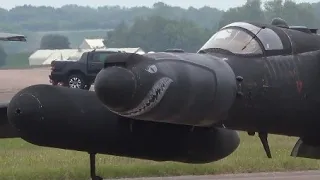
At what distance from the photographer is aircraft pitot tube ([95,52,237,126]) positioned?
25.9 ft

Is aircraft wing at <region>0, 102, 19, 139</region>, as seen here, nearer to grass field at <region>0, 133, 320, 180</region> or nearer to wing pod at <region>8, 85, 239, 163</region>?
wing pod at <region>8, 85, 239, 163</region>

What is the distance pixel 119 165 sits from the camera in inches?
628

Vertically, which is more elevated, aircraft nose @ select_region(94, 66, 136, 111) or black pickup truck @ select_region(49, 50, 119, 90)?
aircraft nose @ select_region(94, 66, 136, 111)

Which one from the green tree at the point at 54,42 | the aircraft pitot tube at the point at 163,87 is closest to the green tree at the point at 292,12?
the aircraft pitot tube at the point at 163,87

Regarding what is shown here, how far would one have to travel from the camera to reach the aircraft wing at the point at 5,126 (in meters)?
11.5

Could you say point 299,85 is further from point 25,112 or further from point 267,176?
point 267,176

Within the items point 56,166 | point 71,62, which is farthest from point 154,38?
point 56,166

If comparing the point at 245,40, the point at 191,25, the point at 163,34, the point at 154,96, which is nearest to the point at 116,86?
the point at 154,96

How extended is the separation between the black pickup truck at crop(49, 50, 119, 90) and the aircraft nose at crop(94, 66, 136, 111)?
30.5 m

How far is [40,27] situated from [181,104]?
477 feet

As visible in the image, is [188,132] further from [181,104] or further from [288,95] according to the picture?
[181,104]

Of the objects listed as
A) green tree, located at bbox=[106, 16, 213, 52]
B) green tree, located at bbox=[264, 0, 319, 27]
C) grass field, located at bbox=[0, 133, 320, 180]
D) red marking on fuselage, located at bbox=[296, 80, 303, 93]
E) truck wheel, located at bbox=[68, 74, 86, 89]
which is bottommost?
green tree, located at bbox=[106, 16, 213, 52]

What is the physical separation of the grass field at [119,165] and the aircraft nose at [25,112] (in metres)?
4.60

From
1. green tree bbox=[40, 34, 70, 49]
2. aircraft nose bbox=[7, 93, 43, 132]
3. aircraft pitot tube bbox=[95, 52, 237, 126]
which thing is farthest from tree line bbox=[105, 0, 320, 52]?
aircraft pitot tube bbox=[95, 52, 237, 126]
